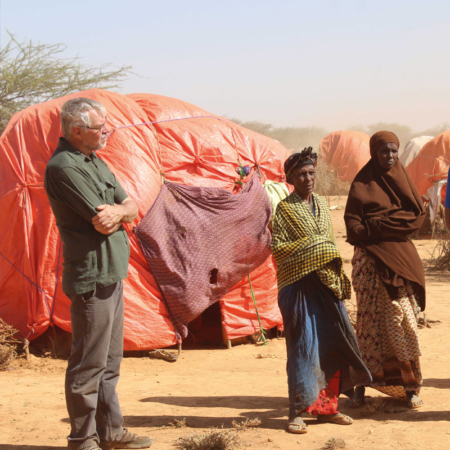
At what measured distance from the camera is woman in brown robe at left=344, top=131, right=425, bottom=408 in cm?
402

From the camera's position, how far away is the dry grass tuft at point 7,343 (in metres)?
5.53

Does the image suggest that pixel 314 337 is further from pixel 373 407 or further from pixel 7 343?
pixel 7 343

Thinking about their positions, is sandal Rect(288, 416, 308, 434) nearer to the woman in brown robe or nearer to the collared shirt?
the woman in brown robe

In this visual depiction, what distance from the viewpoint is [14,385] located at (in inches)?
201

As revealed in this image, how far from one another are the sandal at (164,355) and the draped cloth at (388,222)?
248 cm

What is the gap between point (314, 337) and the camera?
3.69m

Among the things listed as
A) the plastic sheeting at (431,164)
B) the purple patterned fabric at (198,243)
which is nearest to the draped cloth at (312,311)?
the purple patterned fabric at (198,243)

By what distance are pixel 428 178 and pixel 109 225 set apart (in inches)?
489

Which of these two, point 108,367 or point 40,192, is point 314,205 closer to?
point 108,367

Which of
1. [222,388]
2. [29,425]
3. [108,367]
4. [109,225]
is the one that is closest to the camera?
[109,225]

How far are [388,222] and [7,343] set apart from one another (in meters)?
3.78

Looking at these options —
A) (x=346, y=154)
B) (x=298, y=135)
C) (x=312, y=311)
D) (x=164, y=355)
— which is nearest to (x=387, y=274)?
(x=312, y=311)

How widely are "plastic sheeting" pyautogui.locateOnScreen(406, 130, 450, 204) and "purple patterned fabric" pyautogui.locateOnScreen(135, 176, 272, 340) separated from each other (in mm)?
9053

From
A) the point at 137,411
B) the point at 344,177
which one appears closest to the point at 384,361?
the point at 137,411
